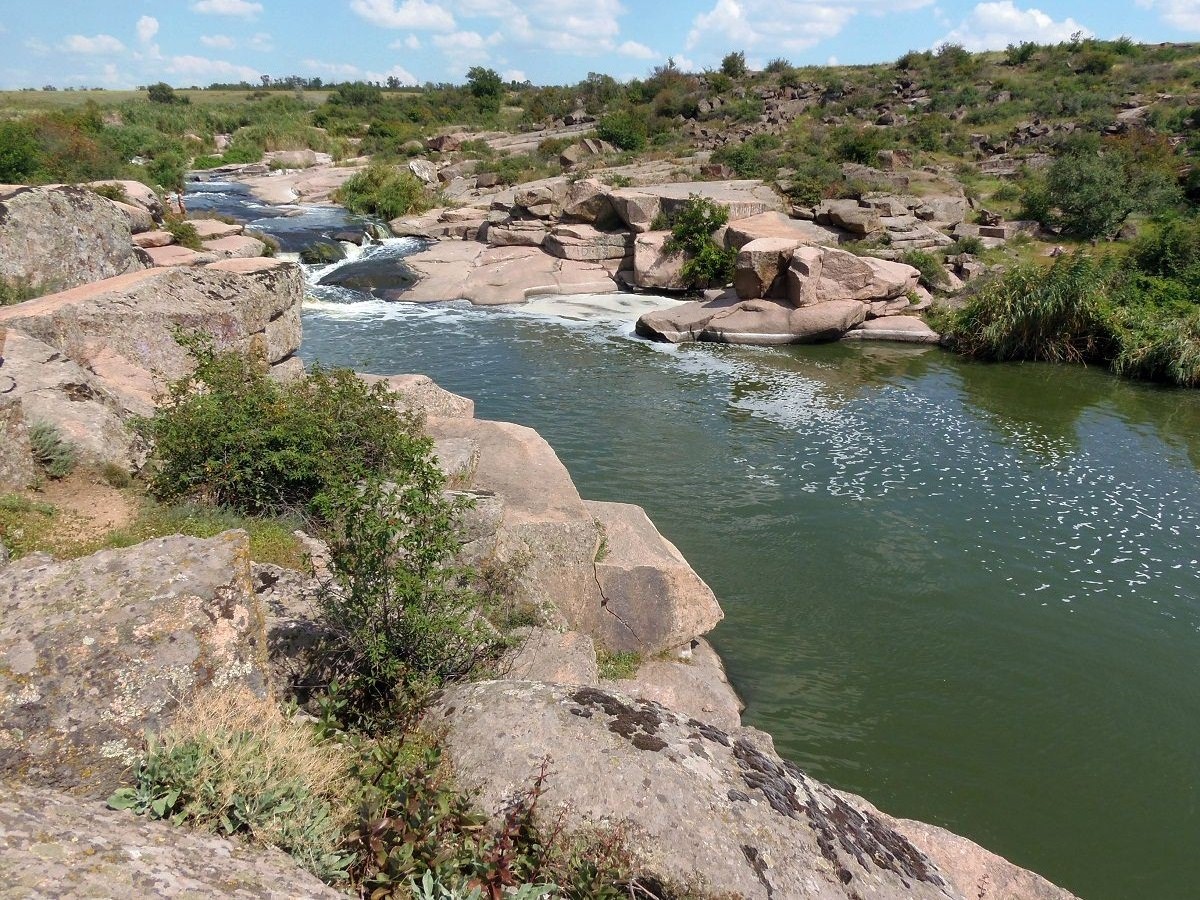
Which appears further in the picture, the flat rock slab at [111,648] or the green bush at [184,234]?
the green bush at [184,234]

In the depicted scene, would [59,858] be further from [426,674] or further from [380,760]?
[426,674]

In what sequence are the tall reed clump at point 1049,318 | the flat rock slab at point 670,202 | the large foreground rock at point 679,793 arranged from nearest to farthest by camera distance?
the large foreground rock at point 679,793
the tall reed clump at point 1049,318
the flat rock slab at point 670,202

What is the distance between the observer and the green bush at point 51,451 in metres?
6.76

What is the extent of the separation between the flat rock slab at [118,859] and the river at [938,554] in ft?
19.1

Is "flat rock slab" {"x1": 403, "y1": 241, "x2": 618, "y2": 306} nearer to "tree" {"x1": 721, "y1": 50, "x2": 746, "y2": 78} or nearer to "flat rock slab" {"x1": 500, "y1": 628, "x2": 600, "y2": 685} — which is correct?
"flat rock slab" {"x1": 500, "y1": 628, "x2": 600, "y2": 685}

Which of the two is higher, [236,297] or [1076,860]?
[236,297]

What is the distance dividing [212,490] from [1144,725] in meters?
9.41

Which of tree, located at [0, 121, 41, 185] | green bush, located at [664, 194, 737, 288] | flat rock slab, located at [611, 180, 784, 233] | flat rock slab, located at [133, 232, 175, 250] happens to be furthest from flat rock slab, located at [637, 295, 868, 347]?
tree, located at [0, 121, 41, 185]

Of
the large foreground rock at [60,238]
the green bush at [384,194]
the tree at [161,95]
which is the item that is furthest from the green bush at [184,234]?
the tree at [161,95]

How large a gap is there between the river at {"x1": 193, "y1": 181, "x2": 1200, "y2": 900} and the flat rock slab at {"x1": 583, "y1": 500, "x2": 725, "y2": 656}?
36.3 inches

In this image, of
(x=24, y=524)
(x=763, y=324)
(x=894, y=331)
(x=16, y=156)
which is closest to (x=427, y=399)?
(x=24, y=524)

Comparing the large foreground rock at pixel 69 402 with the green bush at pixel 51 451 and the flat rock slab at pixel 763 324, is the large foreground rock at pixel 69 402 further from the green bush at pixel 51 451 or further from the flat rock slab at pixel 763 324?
the flat rock slab at pixel 763 324

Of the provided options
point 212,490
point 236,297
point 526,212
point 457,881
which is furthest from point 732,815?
point 526,212

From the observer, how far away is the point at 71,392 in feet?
24.8
